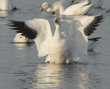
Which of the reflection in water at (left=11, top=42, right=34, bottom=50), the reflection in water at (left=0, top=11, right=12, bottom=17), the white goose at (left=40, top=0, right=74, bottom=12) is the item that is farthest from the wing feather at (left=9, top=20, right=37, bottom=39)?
the white goose at (left=40, top=0, right=74, bottom=12)

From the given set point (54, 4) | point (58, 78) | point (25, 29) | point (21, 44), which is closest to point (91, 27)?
point (25, 29)

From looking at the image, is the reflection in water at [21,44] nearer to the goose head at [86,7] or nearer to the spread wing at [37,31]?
the spread wing at [37,31]

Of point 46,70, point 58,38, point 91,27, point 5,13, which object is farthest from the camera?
point 5,13

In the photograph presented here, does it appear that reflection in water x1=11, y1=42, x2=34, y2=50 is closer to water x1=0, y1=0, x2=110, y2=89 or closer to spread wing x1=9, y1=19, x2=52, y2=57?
water x1=0, y1=0, x2=110, y2=89

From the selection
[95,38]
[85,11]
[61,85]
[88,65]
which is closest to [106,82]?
[61,85]

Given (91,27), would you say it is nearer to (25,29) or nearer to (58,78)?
(25,29)

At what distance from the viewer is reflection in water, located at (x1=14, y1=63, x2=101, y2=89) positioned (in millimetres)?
9578

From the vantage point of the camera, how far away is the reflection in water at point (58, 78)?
958cm

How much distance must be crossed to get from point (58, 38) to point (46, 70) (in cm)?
106

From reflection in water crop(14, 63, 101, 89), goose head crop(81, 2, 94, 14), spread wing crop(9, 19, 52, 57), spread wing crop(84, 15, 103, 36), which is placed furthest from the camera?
goose head crop(81, 2, 94, 14)

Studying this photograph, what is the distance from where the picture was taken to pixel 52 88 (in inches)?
366

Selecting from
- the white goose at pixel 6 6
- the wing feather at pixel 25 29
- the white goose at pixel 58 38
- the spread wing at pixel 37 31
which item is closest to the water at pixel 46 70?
the white goose at pixel 58 38

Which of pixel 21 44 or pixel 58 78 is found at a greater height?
pixel 58 78

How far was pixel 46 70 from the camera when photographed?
11305 millimetres
